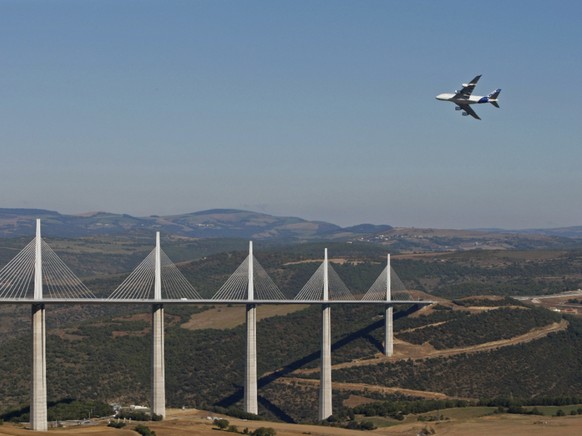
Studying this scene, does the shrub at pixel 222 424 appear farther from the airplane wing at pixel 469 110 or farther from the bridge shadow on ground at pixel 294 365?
the airplane wing at pixel 469 110

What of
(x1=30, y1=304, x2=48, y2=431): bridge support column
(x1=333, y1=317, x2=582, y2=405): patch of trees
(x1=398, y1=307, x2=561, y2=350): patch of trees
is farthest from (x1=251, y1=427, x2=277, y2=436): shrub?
(x1=398, y1=307, x2=561, y2=350): patch of trees

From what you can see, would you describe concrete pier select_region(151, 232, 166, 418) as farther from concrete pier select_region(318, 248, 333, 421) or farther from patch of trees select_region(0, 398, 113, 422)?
concrete pier select_region(318, 248, 333, 421)

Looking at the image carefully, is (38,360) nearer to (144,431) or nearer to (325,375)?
(144,431)

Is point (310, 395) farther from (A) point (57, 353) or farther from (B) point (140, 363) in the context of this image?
(A) point (57, 353)

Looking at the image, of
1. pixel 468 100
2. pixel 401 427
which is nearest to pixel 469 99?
pixel 468 100

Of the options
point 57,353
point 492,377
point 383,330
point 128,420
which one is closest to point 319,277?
point 383,330

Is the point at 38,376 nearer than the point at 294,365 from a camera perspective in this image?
Yes
